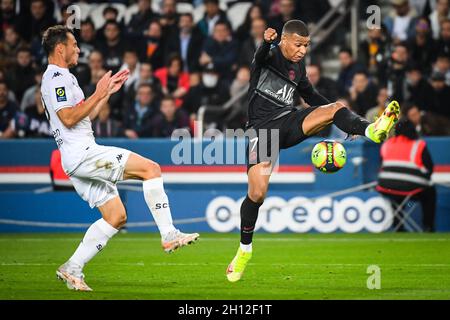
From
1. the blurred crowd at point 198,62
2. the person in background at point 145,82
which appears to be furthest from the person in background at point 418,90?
the person in background at point 145,82

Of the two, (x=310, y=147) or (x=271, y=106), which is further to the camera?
(x=310, y=147)

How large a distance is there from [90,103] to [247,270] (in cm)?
330

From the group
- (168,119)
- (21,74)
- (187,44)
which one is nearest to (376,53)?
(187,44)

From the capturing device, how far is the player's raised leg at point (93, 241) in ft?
31.3

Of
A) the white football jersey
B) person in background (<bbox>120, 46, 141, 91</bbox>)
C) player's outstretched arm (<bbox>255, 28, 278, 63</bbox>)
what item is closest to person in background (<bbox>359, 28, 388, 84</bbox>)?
person in background (<bbox>120, 46, 141, 91</bbox>)

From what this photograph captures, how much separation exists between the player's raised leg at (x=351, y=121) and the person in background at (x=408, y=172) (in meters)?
6.70

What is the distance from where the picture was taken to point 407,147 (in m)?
16.8

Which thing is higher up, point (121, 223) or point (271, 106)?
point (271, 106)

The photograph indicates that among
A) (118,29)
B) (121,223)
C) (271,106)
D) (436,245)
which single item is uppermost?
(118,29)

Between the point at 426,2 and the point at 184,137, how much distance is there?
5.63 meters

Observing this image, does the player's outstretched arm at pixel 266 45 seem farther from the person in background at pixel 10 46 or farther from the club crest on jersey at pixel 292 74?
the person in background at pixel 10 46
